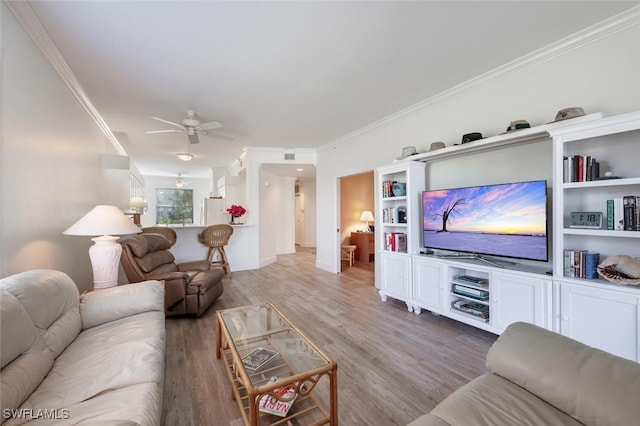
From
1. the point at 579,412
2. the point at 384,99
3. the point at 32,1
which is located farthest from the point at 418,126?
the point at 32,1

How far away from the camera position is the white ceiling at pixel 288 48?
193cm

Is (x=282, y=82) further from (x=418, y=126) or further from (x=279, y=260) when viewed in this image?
(x=279, y=260)

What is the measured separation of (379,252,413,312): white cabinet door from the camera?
340 cm

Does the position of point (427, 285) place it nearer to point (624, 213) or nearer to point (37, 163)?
point (624, 213)

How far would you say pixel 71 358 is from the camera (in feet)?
4.98

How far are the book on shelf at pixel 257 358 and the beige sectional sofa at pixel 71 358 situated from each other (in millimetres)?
457

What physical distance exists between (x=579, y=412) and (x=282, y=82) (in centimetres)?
327

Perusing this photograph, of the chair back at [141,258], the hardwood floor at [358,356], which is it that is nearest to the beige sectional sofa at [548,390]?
the hardwood floor at [358,356]

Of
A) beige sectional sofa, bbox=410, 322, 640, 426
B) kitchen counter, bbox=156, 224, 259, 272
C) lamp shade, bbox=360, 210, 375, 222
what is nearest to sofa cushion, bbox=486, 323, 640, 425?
beige sectional sofa, bbox=410, 322, 640, 426

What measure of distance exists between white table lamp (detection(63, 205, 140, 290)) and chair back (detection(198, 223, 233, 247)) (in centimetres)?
261

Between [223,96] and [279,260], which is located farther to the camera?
[279,260]

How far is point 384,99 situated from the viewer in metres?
3.44

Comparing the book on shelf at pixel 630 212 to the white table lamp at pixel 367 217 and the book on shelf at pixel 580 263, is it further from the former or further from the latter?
the white table lamp at pixel 367 217

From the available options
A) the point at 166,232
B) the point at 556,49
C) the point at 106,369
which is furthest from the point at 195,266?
the point at 556,49
